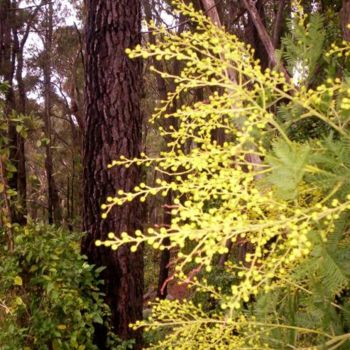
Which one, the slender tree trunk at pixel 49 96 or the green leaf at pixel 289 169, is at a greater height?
the slender tree trunk at pixel 49 96

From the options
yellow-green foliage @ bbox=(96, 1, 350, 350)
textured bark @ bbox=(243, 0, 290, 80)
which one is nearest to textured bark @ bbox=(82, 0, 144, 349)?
textured bark @ bbox=(243, 0, 290, 80)

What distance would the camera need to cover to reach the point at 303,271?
4.42 feet

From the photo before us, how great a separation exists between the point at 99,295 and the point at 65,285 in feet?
1.33

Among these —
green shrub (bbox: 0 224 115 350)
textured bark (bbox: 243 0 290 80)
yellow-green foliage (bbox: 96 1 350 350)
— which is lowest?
green shrub (bbox: 0 224 115 350)

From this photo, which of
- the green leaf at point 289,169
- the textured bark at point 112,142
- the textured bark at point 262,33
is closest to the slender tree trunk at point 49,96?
the textured bark at point 262,33

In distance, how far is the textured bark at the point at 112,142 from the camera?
3.16 m

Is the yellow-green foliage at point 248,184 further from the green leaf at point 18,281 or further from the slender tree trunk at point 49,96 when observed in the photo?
the slender tree trunk at point 49,96

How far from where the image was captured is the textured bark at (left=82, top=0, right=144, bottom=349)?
3158mm

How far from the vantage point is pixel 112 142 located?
318 cm

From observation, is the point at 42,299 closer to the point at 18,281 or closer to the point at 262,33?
the point at 18,281

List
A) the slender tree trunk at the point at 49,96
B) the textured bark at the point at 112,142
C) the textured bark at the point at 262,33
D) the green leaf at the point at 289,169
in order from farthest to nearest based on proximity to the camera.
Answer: the slender tree trunk at the point at 49,96, the textured bark at the point at 262,33, the textured bark at the point at 112,142, the green leaf at the point at 289,169

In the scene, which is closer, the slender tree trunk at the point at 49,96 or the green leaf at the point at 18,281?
the green leaf at the point at 18,281

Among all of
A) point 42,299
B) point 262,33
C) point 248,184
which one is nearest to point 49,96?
point 262,33

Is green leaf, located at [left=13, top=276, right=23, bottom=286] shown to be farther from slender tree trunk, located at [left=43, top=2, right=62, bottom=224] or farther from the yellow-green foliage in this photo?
slender tree trunk, located at [left=43, top=2, right=62, bottom=224]
